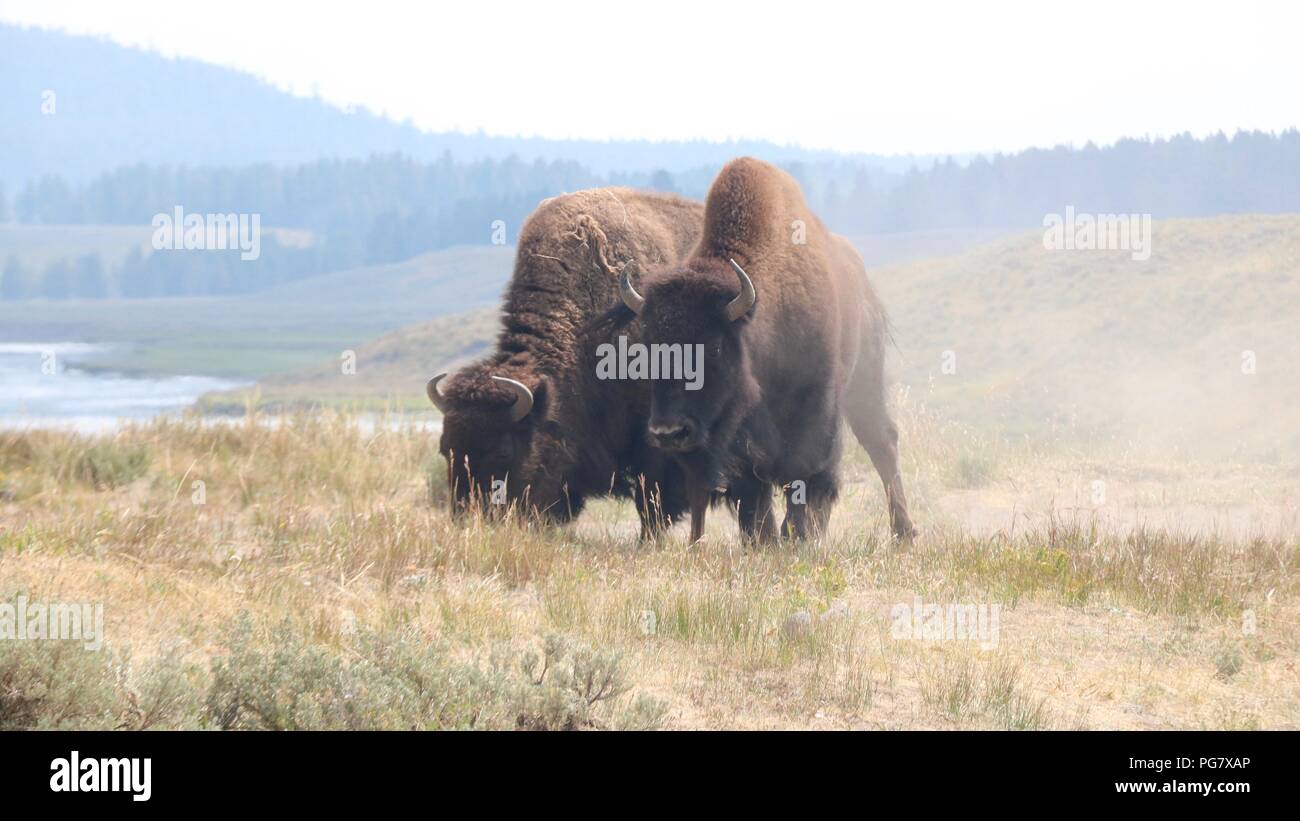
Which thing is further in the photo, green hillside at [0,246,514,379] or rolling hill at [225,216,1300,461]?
green hillside at [0,246,514,379]

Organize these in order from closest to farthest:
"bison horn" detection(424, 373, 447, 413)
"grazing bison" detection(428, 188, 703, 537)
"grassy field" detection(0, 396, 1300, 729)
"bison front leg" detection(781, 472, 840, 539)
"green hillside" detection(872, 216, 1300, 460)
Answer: "grassy field" detection(0, 396, 1300, 729)
"bison front leg" detection(781, 472, 840, 539)
"grazing bison" detection(428, 188, 703, 537)
"bison horn" detection(424, 373, 447, 413)
"green hillside" detection(872, 216, 1300, 460)

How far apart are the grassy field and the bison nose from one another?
25.3 inches

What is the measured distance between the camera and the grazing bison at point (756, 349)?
27.3ft

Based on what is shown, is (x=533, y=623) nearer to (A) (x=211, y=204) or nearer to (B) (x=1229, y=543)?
(B) (x=1229, y=543)

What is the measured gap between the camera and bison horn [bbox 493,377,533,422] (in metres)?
9.16

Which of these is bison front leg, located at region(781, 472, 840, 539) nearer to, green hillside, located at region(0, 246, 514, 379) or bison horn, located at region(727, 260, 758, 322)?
bison horn, located at region(727, 260, 758, 322)

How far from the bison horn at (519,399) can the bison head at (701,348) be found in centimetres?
113

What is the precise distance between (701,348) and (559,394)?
167cm

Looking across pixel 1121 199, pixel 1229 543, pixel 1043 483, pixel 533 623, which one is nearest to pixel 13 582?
pixel 533 623

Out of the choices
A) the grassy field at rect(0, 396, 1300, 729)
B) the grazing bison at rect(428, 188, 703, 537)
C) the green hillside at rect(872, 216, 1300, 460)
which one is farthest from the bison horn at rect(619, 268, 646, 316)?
the green hillside at rect(872, 216, 1300, 460)

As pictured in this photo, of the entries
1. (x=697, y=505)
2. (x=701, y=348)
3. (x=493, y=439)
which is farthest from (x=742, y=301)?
(x=493, y=439)

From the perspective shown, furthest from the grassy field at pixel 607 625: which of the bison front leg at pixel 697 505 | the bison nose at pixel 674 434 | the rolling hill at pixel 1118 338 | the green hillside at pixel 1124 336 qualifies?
the green hillside at pixel 1124 336
